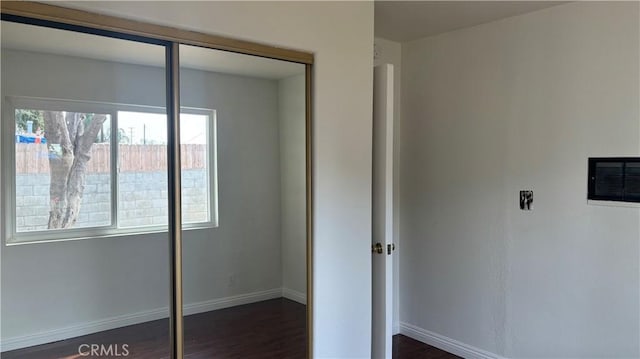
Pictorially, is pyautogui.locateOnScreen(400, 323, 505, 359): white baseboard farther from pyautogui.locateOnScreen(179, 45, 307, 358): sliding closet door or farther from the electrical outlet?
pyautogui.locateOnScreen(179, 45, 307, 358): sliding closet door

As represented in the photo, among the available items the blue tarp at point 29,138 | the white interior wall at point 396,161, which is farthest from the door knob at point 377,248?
the blue tarp at point 29,138

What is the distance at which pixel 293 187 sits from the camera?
2.53m

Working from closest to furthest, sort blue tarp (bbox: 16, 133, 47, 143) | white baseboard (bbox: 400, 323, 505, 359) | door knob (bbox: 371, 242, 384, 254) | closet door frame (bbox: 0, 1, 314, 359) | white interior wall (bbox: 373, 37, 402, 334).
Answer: closet door frame (bbox: 0, 1, 314, 359) → blue tarp (bbox: 16, 133, 47, 143) → door knob (bbox: 371, 242, 384, 254) → white baseboard (bbox: 400, 323, 505, 359) → white interior wall (bbox: 373, 37, 402, 334)

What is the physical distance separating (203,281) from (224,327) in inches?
12.3

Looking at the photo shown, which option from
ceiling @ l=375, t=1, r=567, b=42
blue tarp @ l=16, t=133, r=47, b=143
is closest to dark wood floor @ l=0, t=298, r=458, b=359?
blue tarp @ l=16, t=133, r=47, b=143

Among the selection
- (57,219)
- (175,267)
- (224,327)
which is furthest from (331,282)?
(57,219)

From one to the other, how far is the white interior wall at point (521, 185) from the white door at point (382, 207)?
3.00 feet

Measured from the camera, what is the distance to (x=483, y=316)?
331 cm

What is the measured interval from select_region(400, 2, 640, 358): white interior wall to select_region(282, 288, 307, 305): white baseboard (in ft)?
4.84

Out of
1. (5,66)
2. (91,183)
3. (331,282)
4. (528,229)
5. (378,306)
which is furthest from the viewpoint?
(528,229)

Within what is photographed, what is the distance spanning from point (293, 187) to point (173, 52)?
36.9 inches

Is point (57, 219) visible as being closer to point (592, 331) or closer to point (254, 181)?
point (254, 181)

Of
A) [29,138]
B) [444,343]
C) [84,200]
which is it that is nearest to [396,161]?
[444,343]

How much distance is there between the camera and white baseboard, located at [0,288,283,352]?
2295 millimetres
